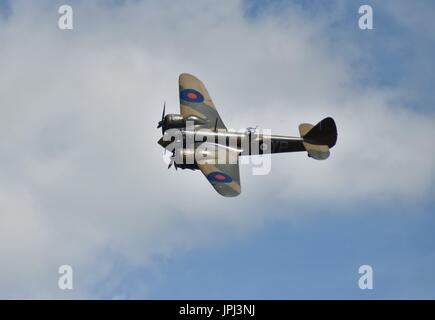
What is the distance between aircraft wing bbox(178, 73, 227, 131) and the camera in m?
64.4

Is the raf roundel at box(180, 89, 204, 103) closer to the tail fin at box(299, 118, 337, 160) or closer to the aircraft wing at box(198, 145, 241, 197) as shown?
the aircraft wing at box(198, 145, 241, 197)

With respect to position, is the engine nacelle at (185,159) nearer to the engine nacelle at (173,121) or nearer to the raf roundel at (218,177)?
the raf roundel at (218,177)

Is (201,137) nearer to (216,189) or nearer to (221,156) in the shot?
(221,156)

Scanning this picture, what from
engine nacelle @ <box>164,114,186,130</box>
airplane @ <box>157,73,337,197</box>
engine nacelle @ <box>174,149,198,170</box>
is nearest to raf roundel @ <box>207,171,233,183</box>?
airplane @ <box>157,73,337,197</box>

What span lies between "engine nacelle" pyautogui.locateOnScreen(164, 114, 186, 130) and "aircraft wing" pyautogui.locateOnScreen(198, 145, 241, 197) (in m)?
3.75

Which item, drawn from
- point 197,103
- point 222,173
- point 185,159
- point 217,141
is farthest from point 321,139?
point 185,159

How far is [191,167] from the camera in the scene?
58.2 m

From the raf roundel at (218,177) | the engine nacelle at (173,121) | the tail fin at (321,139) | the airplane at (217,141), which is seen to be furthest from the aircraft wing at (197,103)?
the tail fin at (321,139)

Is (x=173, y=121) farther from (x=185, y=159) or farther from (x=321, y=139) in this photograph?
(x=321, y=139)

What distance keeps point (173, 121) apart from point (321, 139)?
11.9 meters
